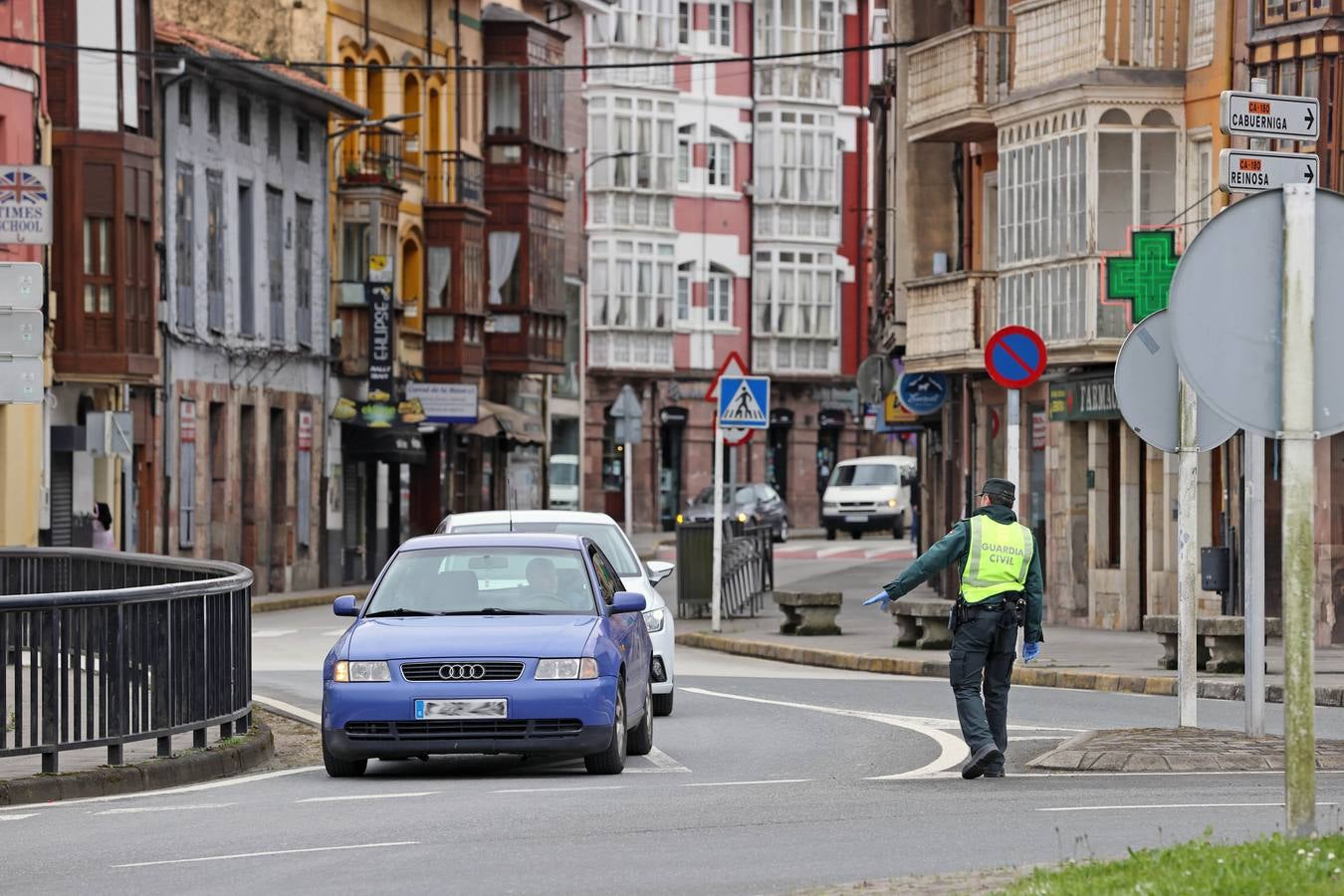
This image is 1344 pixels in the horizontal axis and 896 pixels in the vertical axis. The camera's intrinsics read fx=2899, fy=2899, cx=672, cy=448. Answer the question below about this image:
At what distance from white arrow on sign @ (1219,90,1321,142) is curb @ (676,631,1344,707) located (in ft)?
25.1

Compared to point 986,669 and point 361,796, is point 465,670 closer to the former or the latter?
point 361,796

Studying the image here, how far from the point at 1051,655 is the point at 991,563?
12.8 meters

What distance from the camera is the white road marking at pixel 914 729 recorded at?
16734 millimetres

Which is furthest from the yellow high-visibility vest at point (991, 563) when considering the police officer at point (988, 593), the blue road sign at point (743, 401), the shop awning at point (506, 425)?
the shop awning at point (506, 425)

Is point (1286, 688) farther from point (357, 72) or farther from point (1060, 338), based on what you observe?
point (357, 72)

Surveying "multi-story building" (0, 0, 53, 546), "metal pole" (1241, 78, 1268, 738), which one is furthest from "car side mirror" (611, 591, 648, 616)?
"multi-story building" (0, 0, 53, 546)

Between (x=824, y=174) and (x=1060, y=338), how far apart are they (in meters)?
53.9

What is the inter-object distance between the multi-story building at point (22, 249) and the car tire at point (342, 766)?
80.8ft

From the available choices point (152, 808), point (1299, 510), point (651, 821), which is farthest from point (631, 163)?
point (1299, 510)

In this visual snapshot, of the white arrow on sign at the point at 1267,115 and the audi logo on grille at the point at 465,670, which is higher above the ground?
the white arrow on sign at the point at 1267,115

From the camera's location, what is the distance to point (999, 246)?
37.7m

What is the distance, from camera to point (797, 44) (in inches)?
3479

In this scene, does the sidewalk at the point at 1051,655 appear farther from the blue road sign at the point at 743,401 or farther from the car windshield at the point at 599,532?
the car windshield at the point at 599,532

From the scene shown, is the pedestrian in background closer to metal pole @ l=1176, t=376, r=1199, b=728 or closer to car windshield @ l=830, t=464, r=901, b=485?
metal pole @ l=1176, t=376, r=1199, b=728
